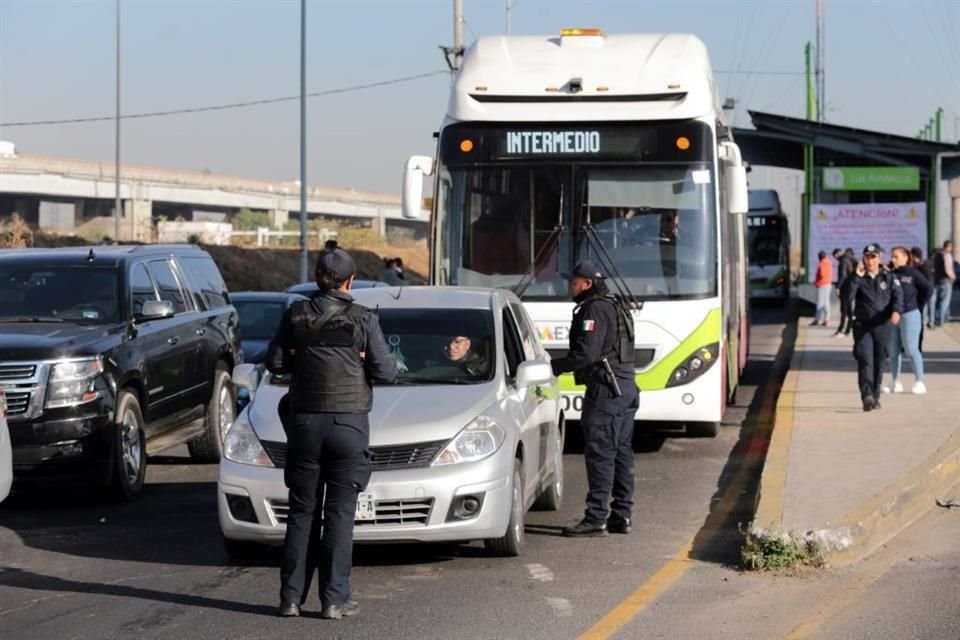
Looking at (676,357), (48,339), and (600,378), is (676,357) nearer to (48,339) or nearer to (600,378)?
(600,378)

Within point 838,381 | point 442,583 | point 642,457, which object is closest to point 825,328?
point 838,381

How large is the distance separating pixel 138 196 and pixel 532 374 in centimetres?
7371

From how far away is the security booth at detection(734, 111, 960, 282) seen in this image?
4506 centimetres

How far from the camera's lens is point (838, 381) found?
2080 centimetres

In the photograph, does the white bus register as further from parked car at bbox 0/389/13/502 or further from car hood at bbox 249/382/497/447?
parked car at bbox 0/389/13/502

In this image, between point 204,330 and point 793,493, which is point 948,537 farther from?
point 204,330

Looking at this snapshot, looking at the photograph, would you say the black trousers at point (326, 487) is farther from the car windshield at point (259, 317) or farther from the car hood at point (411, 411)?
the car windshield at point (259, 317)

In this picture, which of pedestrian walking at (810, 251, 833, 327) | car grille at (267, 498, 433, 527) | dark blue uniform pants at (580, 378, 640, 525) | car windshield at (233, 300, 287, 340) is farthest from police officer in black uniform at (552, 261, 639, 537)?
A: pedestrian walking at (810, 251, 833, 327)

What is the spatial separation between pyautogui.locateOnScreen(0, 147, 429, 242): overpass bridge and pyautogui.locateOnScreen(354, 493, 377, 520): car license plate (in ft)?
165

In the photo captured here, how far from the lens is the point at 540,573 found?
8.89 m

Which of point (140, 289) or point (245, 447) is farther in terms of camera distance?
point (140, 289)

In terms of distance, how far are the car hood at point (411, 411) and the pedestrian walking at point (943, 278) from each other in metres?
25.6

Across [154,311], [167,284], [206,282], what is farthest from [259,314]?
[154,311]

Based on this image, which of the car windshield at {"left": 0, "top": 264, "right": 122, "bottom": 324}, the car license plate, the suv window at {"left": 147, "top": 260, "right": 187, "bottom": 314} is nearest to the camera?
the car license plate
